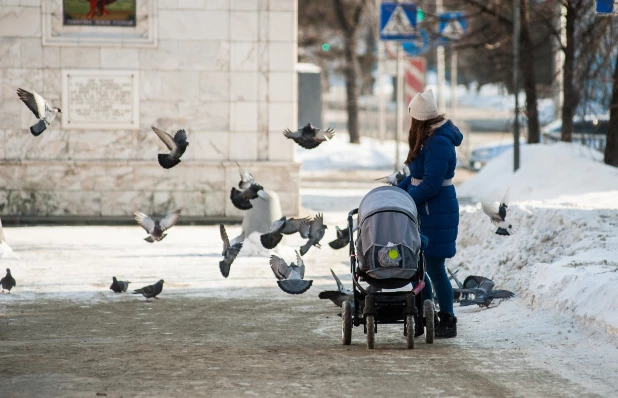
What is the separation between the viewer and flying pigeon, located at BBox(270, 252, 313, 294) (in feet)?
30.2

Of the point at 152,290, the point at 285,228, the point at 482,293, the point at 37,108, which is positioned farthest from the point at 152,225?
the point at 482,293

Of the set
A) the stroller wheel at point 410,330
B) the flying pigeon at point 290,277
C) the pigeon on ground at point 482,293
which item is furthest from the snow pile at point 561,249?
the flying pigeon at point 290,277

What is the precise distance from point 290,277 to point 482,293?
1573mm

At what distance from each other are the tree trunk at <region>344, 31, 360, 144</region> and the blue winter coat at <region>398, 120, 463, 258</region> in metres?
28.2

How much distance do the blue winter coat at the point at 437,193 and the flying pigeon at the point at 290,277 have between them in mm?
1540

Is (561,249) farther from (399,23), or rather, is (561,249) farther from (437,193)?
(399,23)

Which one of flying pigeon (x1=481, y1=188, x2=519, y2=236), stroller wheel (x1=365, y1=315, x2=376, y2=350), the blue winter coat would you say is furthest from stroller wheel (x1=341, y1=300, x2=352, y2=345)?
flying pigeon (x1=481, y1=188, x2=519, y2=236)

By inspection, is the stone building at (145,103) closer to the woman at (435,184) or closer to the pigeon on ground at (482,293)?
the pigeon on ground at (482,293)

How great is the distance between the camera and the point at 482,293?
8.88 m

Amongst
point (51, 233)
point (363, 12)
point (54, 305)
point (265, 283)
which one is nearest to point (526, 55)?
point (51, 233)

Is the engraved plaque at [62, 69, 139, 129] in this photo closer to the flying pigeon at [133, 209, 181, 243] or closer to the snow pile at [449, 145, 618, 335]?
the flying pigeon at [133, 209, 181, 243]

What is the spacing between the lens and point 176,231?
1520 centimetres

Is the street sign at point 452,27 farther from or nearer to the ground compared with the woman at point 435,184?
farther from the ground

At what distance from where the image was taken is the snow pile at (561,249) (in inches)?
311
